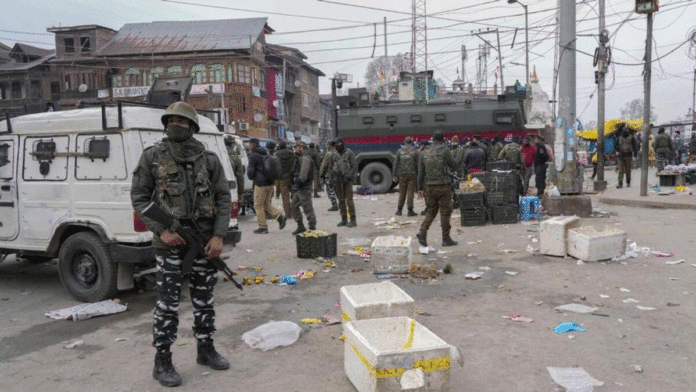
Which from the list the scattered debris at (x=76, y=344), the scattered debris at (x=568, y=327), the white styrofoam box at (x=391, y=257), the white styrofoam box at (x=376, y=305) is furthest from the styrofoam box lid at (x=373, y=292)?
the scattered debris at (x=76, y=344)

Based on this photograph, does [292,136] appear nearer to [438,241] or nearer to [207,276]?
[438,241]

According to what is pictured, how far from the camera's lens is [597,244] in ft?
22.3

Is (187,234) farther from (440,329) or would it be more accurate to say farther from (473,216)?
(473,216)

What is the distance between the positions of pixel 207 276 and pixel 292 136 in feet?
145

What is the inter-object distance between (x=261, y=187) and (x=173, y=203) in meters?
6.50

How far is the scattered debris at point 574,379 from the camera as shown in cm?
333

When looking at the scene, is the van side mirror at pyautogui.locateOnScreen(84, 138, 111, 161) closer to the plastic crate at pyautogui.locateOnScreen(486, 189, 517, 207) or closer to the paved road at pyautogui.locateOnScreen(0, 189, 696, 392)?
the paved road at pyautogui.locateOnScreen(0, 189, 696, 392)

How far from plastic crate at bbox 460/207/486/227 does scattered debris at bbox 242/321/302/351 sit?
6.38 m

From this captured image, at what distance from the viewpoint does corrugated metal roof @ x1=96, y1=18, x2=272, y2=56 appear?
130 ft

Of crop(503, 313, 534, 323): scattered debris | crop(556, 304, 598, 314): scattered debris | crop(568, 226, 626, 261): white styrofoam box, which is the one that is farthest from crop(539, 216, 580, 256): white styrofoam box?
crop(503, 313, 534, 323): scattered debris

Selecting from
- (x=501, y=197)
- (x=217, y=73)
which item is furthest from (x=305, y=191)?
(x=217, y=73)

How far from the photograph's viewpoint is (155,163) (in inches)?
142

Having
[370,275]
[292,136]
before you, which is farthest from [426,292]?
[292,136]

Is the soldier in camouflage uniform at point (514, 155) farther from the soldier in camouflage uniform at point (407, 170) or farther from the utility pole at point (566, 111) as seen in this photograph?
the soldier in camouflage uniform at point (407, 170)
